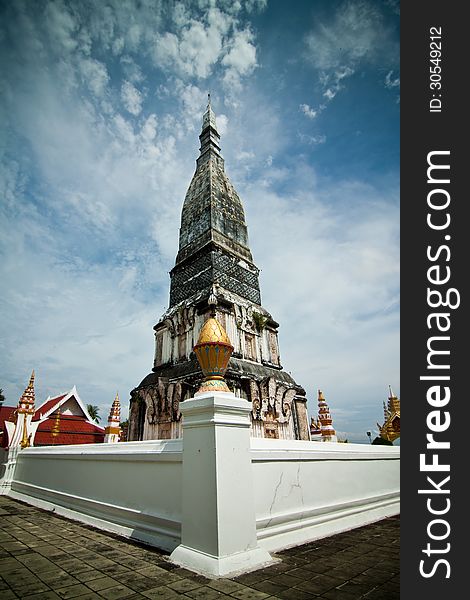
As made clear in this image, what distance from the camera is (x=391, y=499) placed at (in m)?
6.46

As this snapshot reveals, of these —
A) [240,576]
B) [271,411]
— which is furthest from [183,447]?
[271,411]

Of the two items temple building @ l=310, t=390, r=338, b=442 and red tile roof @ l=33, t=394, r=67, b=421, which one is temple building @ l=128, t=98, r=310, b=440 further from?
red tile roof @ l=33, t=394, r=67, b=421

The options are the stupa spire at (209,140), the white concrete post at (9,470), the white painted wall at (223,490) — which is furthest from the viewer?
the stupa spire at (209,140)

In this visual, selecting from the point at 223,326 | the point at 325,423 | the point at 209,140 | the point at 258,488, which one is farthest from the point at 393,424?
the point at 209,140

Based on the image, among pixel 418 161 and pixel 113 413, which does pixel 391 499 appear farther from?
pixel 113 413

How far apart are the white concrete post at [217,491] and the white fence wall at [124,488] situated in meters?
0.45

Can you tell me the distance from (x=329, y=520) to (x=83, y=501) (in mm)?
4224


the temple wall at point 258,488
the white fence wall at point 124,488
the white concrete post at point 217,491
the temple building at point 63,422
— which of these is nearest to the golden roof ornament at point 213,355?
the white concrete post at point 217,491

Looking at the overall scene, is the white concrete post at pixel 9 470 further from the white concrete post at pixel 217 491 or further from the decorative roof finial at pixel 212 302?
the white concrete post at pixel 217 491

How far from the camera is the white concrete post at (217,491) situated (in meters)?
2.96

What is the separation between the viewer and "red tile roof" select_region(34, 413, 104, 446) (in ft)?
50.8

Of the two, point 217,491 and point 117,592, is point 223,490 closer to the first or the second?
point 217,491

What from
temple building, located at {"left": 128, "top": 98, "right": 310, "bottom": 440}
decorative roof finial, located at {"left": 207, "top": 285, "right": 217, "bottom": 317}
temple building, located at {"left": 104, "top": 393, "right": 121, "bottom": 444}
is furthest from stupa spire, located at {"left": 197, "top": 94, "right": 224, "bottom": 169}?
temple building, located at {"left": 104, "top": 393, "right": 121, "bottom": 444}

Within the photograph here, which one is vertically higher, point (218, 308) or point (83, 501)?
point (218, 308)
